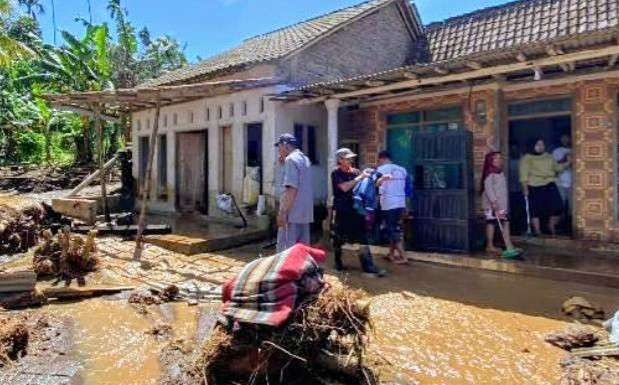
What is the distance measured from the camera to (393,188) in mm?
7492

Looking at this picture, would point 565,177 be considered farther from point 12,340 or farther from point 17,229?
point 17,229

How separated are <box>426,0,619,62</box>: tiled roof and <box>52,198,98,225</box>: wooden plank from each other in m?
8.93

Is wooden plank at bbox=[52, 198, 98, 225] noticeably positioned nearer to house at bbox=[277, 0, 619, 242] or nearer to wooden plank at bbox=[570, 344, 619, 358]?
house at bbox=[277, 0, 619, 242]

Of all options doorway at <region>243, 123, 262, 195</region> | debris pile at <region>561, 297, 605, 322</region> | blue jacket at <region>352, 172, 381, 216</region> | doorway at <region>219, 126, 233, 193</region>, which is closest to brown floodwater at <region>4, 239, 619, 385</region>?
debris pile at <region>561, 297, 605, 322</region>

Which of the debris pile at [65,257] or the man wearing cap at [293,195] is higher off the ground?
the man wearing cap at [293,195]

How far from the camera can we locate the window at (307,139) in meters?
11.3

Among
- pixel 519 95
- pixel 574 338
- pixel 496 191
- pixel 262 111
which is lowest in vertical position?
pixel 574 338

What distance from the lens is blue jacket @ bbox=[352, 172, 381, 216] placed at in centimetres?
680

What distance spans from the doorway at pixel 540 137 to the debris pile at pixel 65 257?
7678 mm

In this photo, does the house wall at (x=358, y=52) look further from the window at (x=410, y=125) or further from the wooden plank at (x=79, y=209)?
the wooden plank at (x=79, y=209)

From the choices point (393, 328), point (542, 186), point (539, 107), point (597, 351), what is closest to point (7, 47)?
point (393, 328)

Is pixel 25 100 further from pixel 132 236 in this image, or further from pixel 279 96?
pixel 279 96

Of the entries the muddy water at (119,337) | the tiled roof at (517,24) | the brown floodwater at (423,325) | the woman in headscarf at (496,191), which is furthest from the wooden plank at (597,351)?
the tiled roof at (517,24)

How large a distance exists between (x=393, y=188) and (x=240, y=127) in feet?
17.4
